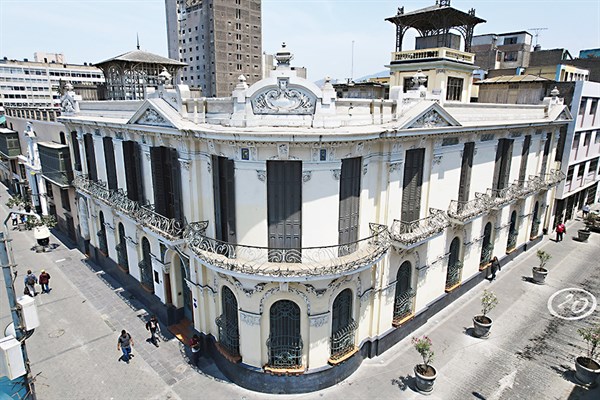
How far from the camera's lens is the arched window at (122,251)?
24.2m

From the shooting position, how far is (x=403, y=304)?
19547 millimetres

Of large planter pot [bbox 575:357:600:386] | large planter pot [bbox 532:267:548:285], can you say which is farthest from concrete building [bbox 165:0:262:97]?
large planter pot [bbox 575:357:600:386]

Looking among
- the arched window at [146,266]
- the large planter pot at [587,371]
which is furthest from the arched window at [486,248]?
the arched window at [146,266]

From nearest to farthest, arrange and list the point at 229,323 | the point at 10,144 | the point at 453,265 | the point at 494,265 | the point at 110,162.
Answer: the point at 229,323 < the point at 453,265 < the point at 110,162 < the point at 494,265 < the point at 10,144

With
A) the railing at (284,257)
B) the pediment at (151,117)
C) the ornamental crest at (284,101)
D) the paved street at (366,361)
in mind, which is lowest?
the paved street at (366,361)

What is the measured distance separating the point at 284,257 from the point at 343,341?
5.18 m

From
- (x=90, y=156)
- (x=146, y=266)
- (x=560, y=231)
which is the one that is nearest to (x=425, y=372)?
(x=146, y=266)

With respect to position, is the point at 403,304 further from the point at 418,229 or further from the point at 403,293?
the point at 418,229

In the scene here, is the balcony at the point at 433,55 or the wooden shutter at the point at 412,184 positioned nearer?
the wooden shutter at the point at 412,184

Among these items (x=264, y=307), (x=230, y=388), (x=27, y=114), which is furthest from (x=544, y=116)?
(x=27, y=114)

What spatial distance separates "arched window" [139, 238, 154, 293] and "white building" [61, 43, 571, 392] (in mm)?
103

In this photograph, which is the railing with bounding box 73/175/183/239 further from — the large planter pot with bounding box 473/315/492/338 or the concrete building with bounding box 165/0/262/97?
the concrete building with bounding box 165/0/262/97

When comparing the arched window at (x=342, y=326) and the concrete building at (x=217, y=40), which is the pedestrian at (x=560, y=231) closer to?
the arched window at (x=342, y=326)

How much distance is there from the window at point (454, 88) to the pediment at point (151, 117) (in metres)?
21.3
